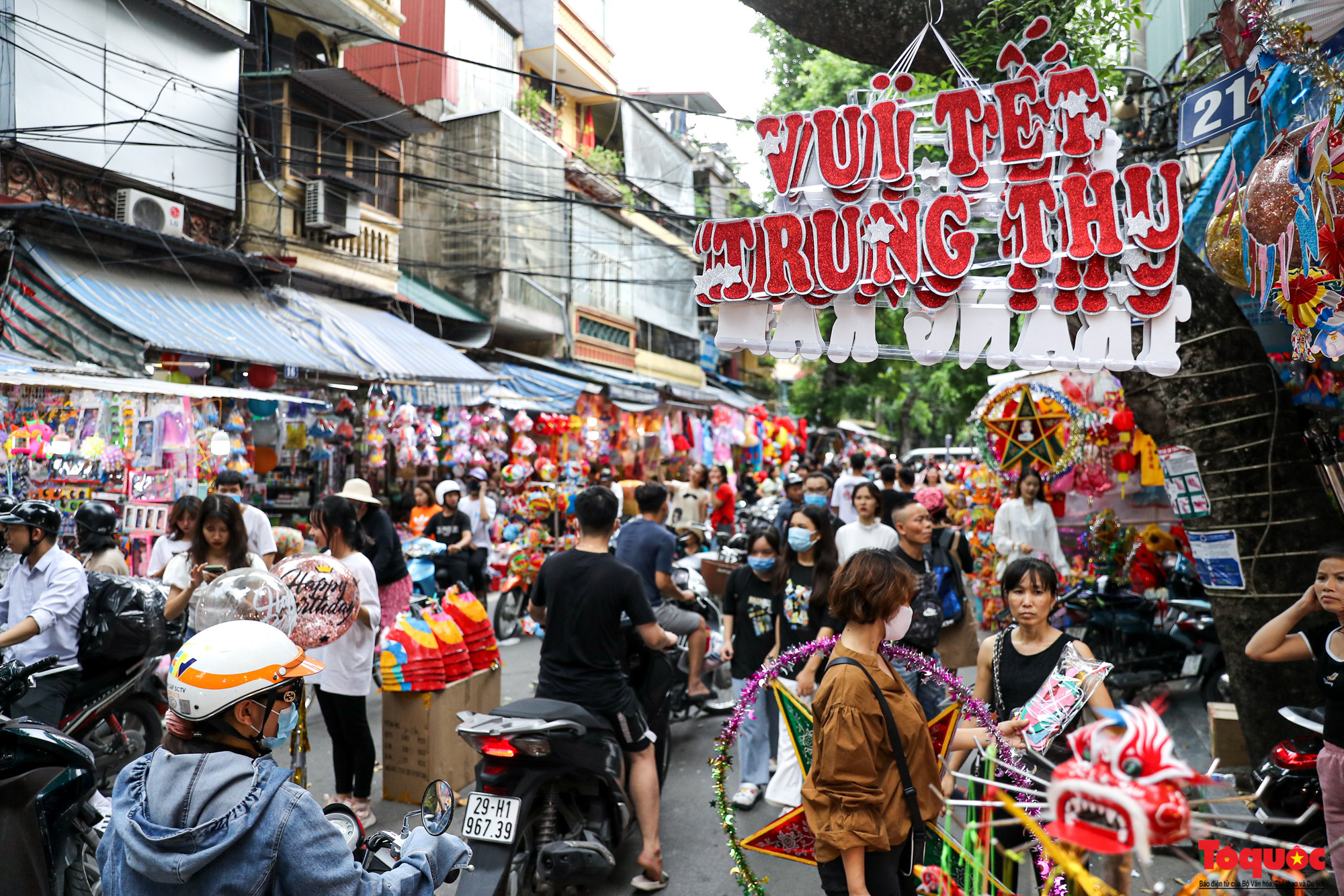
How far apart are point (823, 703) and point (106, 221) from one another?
1026 centimetres

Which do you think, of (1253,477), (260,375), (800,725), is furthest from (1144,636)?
(260,375)

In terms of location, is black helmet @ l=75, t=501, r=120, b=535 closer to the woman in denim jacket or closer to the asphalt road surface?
the asphalt road surface

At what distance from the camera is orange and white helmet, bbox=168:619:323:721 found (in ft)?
6.76

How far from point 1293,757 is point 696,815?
294cm

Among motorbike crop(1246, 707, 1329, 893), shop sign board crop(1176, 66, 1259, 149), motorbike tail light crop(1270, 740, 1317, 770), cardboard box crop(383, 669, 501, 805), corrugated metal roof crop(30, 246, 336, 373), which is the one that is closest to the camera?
motorbike crop(1246, 707, 1329, 893)

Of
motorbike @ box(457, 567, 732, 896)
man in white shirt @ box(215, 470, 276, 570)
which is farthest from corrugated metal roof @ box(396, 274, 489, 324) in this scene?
motorbike @ box(457, 567, 732, 896)

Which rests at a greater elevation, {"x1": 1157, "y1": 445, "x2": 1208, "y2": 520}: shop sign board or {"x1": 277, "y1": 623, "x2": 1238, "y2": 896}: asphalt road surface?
{"x1": 1157, "y1": 445, "x2": 1208, "y2": 520}: shop sign board

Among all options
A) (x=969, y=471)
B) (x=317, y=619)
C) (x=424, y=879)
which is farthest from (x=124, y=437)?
(x=969, y=471)

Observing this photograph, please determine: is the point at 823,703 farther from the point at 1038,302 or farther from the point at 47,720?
the point at 47,720

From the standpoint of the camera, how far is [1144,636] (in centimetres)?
742

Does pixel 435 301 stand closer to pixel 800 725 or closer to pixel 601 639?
pixel 601 639

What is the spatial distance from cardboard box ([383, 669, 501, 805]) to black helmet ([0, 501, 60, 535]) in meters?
1.91

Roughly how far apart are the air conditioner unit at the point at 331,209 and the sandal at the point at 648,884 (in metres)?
11.5

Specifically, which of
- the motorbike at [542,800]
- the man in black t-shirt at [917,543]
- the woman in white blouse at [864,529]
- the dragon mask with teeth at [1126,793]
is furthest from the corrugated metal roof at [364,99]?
the dragon mask with teeth at [1126,793]
